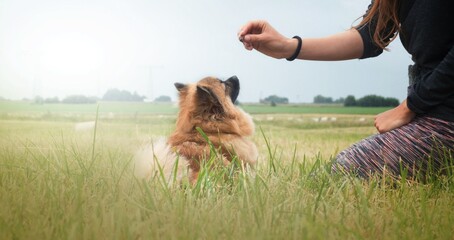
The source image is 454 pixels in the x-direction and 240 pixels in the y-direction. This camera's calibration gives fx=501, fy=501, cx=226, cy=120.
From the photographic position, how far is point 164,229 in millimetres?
1105

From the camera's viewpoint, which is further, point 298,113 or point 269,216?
point 298,113

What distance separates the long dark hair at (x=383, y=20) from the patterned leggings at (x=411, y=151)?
35 cm

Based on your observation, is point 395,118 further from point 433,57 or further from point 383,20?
point 383,20

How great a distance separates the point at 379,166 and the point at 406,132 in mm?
150

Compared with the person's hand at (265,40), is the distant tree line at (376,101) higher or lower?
lower

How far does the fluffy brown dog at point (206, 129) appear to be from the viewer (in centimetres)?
193

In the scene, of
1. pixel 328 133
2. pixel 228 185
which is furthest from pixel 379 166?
pixel 328 133

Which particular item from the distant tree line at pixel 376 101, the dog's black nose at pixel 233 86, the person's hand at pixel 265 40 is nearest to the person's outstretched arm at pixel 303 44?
the person's hand at pixel 265 40

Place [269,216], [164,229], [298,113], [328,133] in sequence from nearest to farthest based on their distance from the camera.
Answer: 1. [164,229]
2. [269,216]
3. [328,133]
4. [298,113]

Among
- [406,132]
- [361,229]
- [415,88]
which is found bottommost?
[361,229]

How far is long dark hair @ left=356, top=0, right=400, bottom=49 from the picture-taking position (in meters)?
1.78

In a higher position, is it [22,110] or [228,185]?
[22,110]

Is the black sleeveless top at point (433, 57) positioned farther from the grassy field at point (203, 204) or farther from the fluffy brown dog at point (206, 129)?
the fluffy brown dog at point (206, 129)

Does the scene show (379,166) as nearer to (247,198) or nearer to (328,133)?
(247,198)
